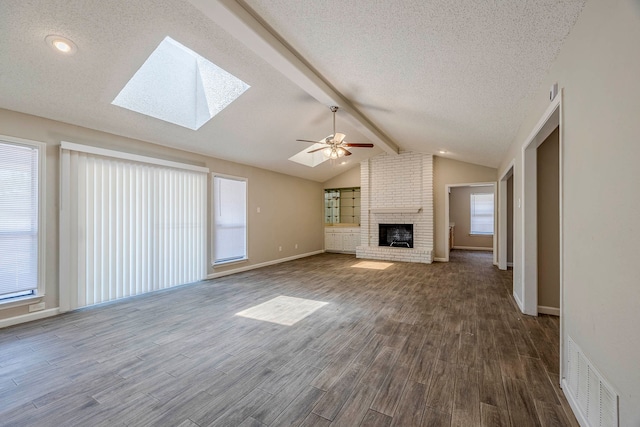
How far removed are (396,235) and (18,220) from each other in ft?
25.6

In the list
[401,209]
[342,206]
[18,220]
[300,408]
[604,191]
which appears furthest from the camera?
[342,206]

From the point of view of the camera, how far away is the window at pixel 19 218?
10.0 ft

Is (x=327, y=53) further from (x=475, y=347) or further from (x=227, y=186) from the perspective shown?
(x=227, y=186)

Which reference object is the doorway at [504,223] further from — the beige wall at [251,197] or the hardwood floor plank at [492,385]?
the beige wall at [251,197]

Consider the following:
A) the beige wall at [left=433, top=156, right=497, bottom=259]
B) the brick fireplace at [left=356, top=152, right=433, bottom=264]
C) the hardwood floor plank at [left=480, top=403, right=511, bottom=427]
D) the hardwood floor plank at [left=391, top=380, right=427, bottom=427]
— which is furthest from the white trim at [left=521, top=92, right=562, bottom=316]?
the beige wall at [left=433, top=156, right=497, bottom=259]

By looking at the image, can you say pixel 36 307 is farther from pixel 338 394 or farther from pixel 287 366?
pixel 338 394

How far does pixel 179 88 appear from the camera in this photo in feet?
13.6

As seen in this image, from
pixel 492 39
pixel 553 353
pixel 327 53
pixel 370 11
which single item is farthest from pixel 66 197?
pixel 553 353

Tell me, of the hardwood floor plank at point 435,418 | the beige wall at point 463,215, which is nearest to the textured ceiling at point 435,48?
the hardwood floor plank at point 435,418

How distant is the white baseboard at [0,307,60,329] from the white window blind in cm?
25

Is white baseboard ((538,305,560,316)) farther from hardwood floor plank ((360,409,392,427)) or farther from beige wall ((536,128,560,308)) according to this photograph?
hardwood floor plank ((360,409,392,427))

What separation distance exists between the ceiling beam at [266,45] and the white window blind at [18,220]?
3035 millimetres

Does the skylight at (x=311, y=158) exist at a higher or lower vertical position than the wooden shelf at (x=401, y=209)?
higher

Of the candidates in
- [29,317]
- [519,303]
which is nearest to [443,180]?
[519,303]
